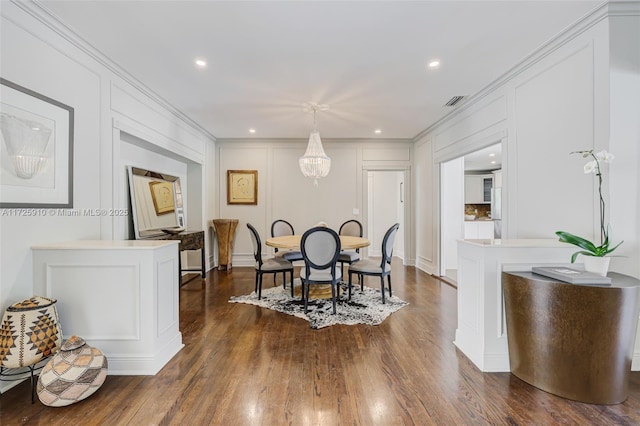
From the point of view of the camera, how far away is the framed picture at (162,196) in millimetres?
4176

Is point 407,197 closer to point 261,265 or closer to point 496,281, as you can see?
point 261,265

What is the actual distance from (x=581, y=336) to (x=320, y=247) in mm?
2169

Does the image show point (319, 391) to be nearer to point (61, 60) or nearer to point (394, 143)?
point (61, 60)

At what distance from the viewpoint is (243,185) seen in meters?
5.82

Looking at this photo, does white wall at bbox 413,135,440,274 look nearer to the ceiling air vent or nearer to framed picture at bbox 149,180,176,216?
the ceiling air vent

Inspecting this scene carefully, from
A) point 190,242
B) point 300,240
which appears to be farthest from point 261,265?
point 190,242

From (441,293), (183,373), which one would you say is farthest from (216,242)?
(441,293)

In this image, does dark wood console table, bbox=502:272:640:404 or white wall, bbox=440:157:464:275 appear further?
white wall, bbox=440:157:464:275

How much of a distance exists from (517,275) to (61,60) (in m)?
3.84

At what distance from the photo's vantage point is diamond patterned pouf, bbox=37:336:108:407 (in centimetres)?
165

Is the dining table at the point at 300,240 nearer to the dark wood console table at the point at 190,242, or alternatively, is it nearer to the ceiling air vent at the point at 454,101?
the dark wood console table at the point at 190,242

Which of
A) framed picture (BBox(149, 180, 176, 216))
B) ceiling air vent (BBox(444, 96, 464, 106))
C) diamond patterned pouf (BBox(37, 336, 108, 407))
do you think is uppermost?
ceiling air vent (BBox(444, 96, 464, 106))

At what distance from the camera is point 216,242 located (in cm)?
577

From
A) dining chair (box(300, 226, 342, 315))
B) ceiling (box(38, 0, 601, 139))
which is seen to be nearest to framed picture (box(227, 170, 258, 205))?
ceiling (box(38, 0, 601, 139))
